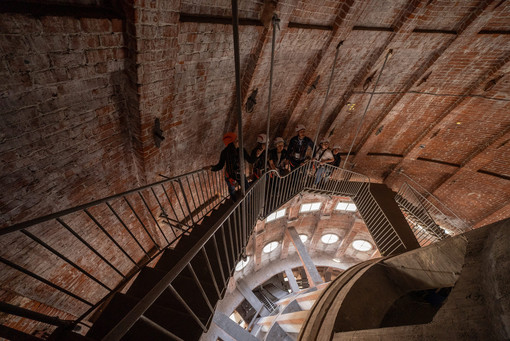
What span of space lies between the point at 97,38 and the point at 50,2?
417 millimetres

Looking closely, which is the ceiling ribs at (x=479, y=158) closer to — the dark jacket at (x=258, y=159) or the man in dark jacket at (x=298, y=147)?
the man in dark jacket at (x=298, y=147)

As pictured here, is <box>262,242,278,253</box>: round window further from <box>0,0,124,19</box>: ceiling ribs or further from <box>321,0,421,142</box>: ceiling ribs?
<box>0,0,124,19</box>: ceiling ribs

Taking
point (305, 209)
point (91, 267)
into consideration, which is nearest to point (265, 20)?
point (91, 267)

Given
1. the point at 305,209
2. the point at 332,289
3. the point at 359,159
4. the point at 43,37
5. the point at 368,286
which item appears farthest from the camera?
the point at 305,209

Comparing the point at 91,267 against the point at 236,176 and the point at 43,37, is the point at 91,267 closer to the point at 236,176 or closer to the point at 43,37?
the point at 236,176

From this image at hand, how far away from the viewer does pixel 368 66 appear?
619cm

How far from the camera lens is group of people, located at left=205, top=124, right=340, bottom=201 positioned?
4.50 m

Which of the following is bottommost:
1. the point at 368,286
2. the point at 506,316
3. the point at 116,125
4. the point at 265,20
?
the point at 368,286

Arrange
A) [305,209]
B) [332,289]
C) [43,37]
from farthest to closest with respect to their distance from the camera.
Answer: [305,209]
[332,289]
[43,37]

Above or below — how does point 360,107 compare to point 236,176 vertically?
above

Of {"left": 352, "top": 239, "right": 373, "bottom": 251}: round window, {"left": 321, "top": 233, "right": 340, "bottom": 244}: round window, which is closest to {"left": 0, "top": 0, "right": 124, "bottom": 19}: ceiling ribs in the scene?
{"left": 321, "top": 233, "right": 340, "bottom": 244}: round window

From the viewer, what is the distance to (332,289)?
382cm

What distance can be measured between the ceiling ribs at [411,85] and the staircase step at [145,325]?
27.3ft

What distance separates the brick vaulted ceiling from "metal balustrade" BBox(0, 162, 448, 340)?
0.50 m
